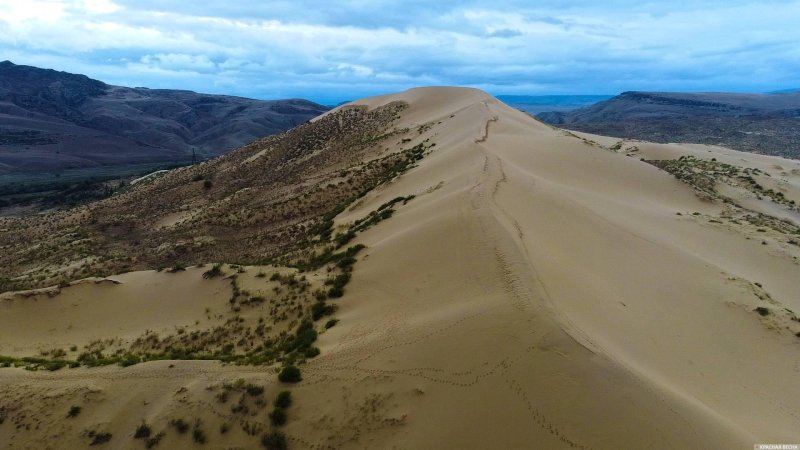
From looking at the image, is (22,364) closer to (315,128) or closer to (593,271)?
(593,271)

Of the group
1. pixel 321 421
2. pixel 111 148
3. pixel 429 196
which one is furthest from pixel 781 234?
pixel 111 148

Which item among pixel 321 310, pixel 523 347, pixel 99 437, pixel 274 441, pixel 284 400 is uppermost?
pixel 523 347

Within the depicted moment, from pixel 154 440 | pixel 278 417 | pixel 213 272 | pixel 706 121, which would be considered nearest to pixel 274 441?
pixel 278 417

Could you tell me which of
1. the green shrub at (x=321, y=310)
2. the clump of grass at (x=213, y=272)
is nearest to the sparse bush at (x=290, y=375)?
the green shrub at (x=321, y=310)

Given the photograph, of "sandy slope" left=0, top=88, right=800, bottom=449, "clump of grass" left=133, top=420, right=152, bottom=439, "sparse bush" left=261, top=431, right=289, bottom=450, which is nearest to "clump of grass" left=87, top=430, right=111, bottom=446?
"sandy slope" left=0, top=88, right=800, bottom=449

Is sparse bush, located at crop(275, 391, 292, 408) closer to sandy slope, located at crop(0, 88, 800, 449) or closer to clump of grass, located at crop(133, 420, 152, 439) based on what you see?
sandy slope, located at crop(0, 88, 800, 449)

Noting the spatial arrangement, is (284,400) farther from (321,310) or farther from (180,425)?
(321,310)
